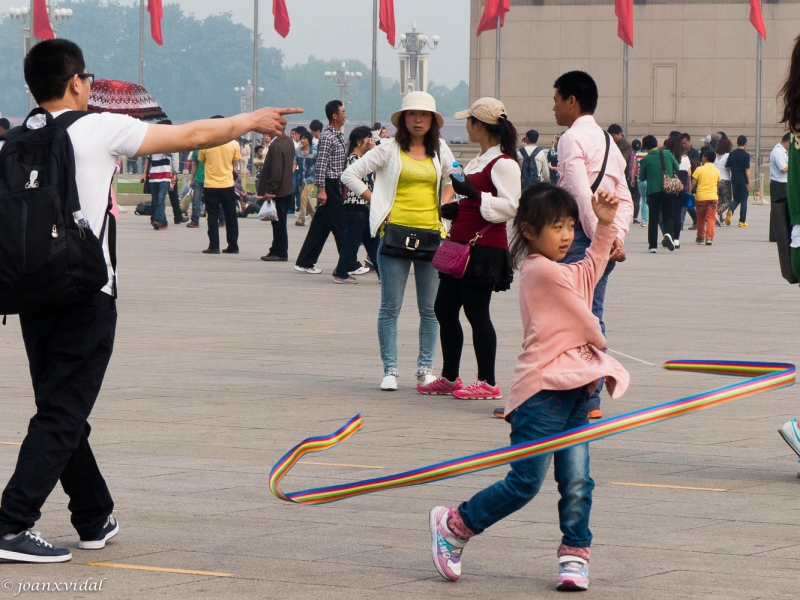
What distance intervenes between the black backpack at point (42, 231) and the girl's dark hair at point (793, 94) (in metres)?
2.67

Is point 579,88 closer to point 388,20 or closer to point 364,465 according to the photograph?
point 364,465

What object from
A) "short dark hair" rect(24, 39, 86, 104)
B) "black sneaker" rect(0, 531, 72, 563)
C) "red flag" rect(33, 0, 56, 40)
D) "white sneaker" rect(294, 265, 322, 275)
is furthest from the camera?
"red flag" rect(33, 0, 56, 40)

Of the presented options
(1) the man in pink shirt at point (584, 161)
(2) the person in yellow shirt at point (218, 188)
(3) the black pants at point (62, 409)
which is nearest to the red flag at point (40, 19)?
(2) the person in yellow shirt at point (218, 188)

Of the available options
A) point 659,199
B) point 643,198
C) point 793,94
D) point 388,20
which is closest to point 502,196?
point 793,94

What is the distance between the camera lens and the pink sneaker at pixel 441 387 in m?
8.98

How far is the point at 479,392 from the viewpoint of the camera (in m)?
8.78

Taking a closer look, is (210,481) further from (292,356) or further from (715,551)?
(292,356)

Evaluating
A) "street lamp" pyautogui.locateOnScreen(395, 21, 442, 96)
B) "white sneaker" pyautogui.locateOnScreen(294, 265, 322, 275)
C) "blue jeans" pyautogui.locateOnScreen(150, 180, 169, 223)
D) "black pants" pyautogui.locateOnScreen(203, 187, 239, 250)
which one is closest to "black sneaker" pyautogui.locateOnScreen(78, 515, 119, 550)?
"white sneaker" pyautogui.locateOnScreen(294, 265, 322, 275)

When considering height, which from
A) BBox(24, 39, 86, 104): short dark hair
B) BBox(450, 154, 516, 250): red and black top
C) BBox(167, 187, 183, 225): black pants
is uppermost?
BBox(24, 39, 86, 104): short dark hair

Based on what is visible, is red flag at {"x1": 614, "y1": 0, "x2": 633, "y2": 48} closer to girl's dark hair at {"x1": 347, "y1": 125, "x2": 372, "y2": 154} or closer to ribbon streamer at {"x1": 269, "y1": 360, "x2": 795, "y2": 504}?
girl's dark hair at {"x1": 347, "y1": 125, "x2": 372, "y2": 154}

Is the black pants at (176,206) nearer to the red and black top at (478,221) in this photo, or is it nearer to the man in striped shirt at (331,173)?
the man in striped shirt at (331,173)

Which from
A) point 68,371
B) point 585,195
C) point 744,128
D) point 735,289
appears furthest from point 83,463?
point 744,128

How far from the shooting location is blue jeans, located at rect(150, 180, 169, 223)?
25.6 meters

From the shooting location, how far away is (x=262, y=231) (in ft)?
88.4
